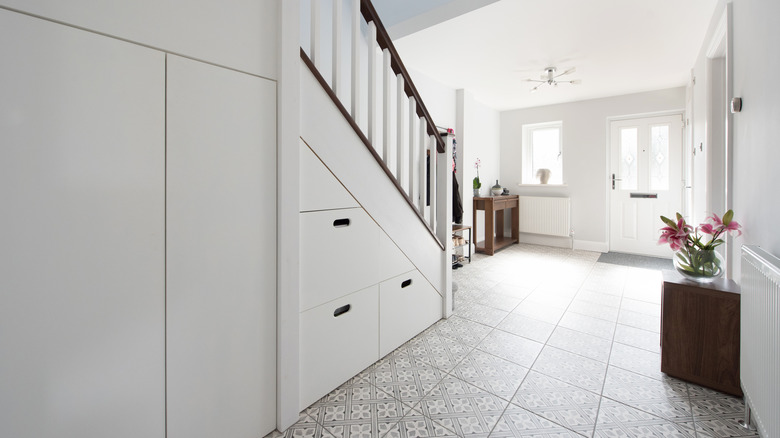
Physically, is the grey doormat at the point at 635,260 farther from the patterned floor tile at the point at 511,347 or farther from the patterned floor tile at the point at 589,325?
the patterned floor tile at the point at 511,347

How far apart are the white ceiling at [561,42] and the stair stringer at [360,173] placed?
1704mm

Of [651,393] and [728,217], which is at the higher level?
[728,217]

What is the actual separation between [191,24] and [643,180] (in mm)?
5891

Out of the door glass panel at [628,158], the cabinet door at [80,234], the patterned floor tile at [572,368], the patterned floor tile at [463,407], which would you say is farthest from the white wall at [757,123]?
the door glass panel at [628,158]

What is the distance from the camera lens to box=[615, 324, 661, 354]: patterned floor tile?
2217mm

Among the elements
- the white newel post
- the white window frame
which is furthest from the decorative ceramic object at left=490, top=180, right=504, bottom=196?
the white newel post

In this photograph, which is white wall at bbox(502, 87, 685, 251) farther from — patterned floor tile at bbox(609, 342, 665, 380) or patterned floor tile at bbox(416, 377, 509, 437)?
patterned floor tile at bbox(416, 377, 509, 437)

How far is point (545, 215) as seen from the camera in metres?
5.66

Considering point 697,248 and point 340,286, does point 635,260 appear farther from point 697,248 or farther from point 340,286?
point 340,286

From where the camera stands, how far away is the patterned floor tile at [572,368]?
1.82 metres

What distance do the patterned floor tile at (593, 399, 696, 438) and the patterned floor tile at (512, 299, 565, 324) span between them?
1.05 metres

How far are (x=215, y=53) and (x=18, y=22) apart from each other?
487 millimetres

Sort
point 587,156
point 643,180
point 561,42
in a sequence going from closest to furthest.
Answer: point 561,42 < point 643,180 < point 587,156

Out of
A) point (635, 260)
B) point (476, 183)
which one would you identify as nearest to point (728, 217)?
point (635, 260)
